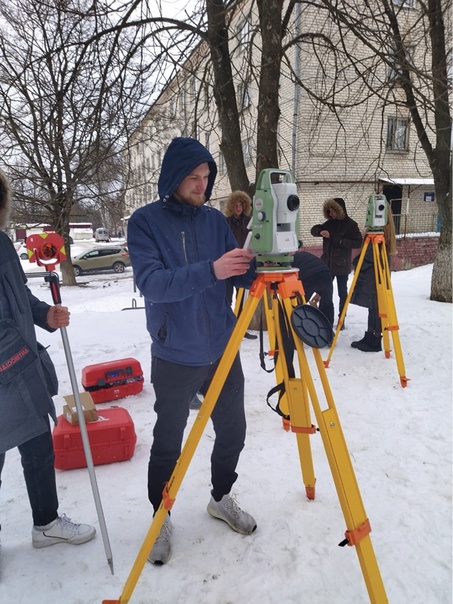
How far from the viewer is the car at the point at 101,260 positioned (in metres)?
17.9

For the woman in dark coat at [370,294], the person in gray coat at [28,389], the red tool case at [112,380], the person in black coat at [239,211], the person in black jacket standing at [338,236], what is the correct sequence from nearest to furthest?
the person in gray coat at [28,389] < the red tool case at [112,380] < the woman in dark coat at [370,294] < the person in black coat at [239,211] < the person in black jacket standing at [338,236]

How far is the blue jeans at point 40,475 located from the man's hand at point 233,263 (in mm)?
1086

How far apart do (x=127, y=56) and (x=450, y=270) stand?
5.53 metres

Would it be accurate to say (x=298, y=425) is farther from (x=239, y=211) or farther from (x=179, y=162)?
(x=239, y=211)

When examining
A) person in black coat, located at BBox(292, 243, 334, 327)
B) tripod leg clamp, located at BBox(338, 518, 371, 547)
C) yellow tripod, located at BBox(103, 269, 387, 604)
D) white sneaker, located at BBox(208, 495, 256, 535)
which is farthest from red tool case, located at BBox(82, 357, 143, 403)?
tripod leg clamp, located at BBox(338, 518, 371, 547)

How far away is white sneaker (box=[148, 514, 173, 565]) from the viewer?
1.78 m

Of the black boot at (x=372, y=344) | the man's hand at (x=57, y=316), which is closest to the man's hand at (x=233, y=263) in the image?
the man's hand at (x=57, y=316)

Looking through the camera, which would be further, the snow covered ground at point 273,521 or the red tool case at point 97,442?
the red tool case at point 97,442

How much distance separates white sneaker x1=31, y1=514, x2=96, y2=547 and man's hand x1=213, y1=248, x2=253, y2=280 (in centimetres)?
147

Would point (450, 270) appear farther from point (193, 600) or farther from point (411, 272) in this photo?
point (193, 600)

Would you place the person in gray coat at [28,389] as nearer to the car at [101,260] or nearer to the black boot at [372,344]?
the black boot at [372,344]

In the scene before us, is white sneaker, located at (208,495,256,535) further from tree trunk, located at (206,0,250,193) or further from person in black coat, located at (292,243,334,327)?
tree trunk, located at (206,0,250,193)

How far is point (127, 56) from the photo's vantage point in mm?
4422

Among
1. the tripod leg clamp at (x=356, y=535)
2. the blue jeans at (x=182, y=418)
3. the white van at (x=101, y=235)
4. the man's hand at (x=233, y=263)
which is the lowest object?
the tripod leg clamp at (x=356, y=535)
